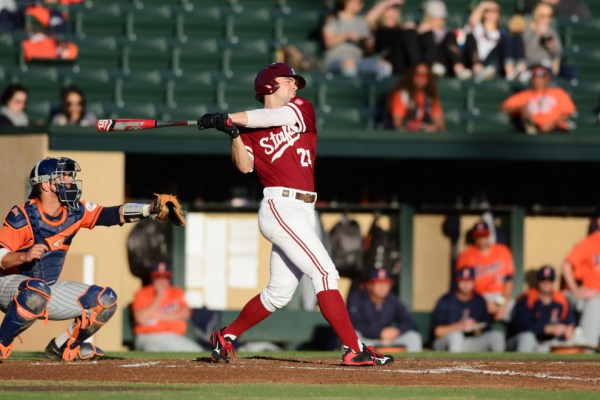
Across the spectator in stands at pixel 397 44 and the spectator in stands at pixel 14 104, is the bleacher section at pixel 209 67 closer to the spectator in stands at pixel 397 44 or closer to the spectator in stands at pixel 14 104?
the spectator in stands at pixel 397 44

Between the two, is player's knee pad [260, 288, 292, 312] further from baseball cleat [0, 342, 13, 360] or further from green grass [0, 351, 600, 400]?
baseball cleat [0, 342, 13, 360]

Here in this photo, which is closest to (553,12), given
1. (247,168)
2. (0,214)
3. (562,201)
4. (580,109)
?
(580,109)

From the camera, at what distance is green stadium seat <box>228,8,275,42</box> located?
43.6ft

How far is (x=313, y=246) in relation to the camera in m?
6.84

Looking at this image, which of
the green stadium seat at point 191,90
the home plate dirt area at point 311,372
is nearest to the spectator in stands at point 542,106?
the green stadium seat at point 191,90

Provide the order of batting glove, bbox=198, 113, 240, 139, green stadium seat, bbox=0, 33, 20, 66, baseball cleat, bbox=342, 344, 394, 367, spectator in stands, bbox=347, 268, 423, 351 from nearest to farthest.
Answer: batting glove, bbox=198, 113, 240, 139, baseball cleat, bbox=342, 344, 394, 367, spectator in stands, bbox=347, 268, 423, 351, green stadium seat, bbox=0, 33, 20, 66

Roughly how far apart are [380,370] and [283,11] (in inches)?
287

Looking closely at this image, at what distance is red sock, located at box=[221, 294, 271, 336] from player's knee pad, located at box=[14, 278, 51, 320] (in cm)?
102

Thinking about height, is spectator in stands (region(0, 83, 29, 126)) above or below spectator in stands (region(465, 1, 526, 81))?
below

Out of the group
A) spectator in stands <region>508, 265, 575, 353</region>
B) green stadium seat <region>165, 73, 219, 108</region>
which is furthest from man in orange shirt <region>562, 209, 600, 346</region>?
green stadium seat <region>165, 73, 219, 108</region>

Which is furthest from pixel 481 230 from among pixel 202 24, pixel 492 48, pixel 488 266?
pixel 202 24

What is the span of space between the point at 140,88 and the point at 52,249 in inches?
208

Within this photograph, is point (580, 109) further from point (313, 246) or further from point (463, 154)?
point (313, 246)

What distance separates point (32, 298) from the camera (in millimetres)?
7078
